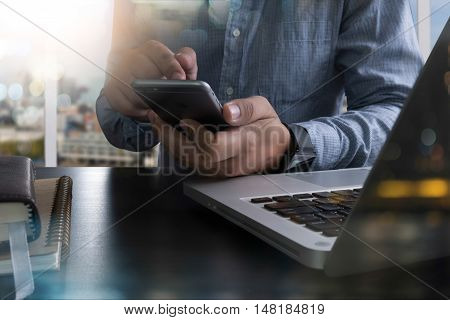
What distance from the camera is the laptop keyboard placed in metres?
0.24

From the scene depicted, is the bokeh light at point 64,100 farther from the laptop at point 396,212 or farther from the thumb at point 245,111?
the laptop at point 396,212

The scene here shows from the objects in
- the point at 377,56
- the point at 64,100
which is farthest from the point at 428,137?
the point at 64,100

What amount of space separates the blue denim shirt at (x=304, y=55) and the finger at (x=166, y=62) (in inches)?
8.2

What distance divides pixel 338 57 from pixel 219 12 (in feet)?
0.63

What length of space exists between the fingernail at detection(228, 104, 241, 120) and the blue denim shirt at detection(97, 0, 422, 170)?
0.96 ft

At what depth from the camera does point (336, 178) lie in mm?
414

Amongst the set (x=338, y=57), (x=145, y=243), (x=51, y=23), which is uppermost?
(x=51, y=23)

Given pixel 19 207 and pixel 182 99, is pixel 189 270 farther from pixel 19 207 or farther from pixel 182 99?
pixel 182 99

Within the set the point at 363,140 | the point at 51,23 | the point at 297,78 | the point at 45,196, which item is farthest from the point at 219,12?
the point at 51,23

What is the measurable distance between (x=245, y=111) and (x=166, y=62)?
119mm

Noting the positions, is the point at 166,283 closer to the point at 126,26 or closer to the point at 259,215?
the point at 259,215

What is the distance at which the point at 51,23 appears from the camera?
1836mm

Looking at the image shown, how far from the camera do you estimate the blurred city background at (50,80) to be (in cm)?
177

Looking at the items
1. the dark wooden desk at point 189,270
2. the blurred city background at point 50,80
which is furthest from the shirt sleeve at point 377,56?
the blurred city background at point 50,80
